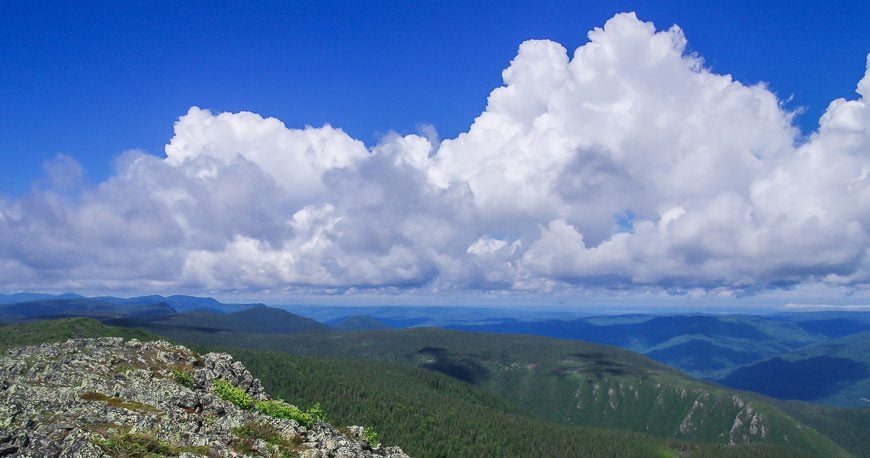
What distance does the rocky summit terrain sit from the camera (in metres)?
43.3

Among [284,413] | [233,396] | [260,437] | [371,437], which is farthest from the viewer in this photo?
[371,437]

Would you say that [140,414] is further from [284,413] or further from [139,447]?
[284,413]

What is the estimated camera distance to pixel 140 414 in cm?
5291

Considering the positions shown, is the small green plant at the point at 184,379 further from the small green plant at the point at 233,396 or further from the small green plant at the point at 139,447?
the small green plant at the point at 139,447

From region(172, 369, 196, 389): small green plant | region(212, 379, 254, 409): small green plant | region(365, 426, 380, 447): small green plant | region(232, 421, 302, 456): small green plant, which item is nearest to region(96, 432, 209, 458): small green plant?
region(232, 421, 302, 456): small green plant

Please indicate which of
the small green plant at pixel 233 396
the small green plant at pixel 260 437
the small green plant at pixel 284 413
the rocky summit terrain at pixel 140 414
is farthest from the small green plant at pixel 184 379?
the small green plant at pixel 260 437

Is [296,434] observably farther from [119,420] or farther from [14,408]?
[14,408]

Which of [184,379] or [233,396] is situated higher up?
[184,379]

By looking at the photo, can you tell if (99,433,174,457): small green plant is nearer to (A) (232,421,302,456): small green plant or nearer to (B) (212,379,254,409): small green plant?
(A) (232,421,302,456): small green plant

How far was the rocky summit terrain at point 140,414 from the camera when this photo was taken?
43.3 metres

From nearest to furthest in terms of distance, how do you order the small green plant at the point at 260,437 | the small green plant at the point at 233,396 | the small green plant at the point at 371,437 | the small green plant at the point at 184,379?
1. the small green plant at the point at 260,437
2. the small green plant at the point at 233,396
3. the small green plant at the point at 184,379
4. the small green plant at the point at 371,437

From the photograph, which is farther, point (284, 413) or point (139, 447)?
point (284, 413)

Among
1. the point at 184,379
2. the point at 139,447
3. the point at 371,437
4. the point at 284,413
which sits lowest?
the point at 371,437

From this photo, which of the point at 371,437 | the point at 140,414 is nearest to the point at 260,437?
the point at 140,414
